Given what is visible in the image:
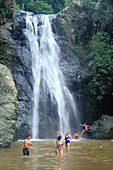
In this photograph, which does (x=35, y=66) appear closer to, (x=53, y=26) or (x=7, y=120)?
(x=53, y=26)

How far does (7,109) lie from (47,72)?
10329 millimetres

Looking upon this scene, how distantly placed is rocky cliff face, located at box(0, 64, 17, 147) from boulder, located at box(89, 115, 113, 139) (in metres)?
10.7

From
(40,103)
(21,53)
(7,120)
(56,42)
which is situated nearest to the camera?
(7,120)

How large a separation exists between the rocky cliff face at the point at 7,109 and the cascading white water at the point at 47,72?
6.41 meters

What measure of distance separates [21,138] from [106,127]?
8.05 metres

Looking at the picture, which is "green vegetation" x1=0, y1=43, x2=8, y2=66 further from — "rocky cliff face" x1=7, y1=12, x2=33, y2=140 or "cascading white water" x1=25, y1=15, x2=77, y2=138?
"cascading white water" x1=25, y1=15, x2=77, y2=138

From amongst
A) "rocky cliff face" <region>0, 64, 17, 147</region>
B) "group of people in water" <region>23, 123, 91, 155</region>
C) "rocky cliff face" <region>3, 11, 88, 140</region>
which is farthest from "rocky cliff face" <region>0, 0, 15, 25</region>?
"group of people in water" <region>23, 123, 91, 155</region>

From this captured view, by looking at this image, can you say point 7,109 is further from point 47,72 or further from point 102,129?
point 102,129

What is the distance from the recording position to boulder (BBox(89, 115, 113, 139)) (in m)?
19.0

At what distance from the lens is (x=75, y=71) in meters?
22.7

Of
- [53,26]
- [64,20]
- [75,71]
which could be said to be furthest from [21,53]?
[64,20]

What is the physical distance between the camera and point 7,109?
437 inches

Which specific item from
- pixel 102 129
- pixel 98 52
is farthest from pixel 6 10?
pixel 102 129

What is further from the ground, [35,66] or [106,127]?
[35,66]
